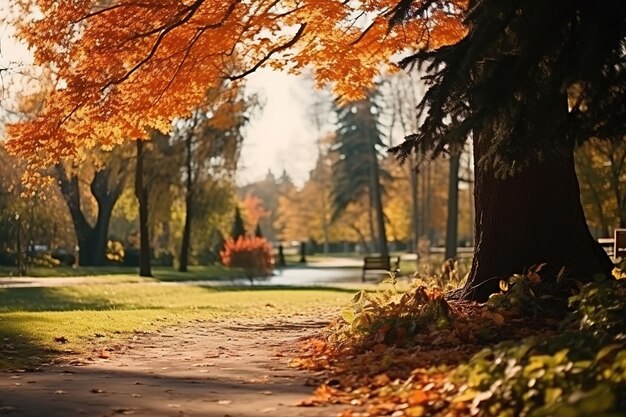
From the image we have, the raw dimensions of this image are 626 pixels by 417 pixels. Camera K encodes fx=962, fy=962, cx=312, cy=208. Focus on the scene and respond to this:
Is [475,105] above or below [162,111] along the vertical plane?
below

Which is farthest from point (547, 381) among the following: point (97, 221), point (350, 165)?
point (350, 165)

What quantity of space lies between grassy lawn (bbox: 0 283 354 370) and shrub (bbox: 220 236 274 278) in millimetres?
6549

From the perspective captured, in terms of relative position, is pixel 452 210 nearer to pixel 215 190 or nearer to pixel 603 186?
pixel 603 186

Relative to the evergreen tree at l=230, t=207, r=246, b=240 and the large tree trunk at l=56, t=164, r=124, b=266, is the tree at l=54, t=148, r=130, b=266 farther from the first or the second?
the evergreen tree at l=230, t=207, r=246, b=240

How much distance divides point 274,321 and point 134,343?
13.2 ft

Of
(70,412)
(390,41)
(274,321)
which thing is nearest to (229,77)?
(390,41)

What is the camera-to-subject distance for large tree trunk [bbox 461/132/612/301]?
504 inches

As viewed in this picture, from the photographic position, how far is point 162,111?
16297 millimetres

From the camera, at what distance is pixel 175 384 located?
9.45 metres

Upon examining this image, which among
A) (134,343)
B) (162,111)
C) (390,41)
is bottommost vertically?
(134,343)

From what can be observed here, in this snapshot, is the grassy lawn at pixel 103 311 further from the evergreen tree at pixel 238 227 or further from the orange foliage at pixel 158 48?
the evergreen tree at pixel 238 227

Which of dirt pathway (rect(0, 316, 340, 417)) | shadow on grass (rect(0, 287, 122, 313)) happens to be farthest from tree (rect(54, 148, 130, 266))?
dirt pathway (rect(0, 316, 340, 417))

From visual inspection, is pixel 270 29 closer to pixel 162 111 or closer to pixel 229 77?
pixel 229 77

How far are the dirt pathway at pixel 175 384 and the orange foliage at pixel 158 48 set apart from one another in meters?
3.94
